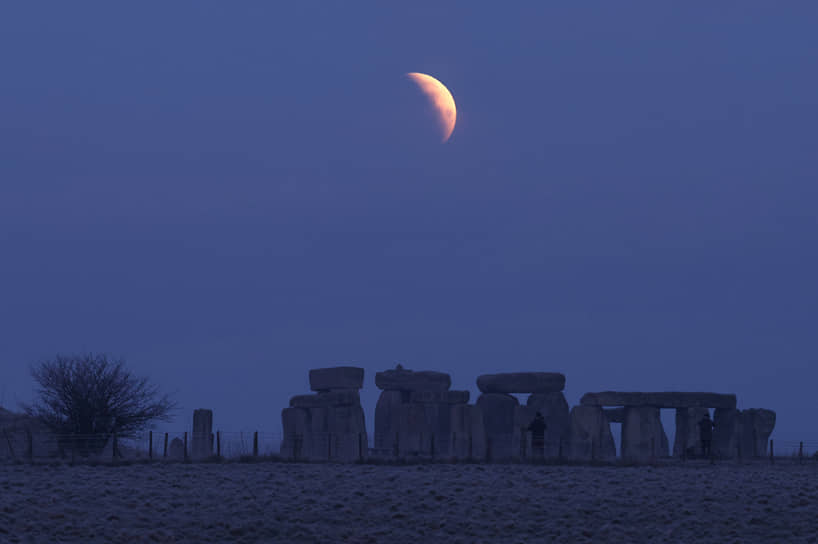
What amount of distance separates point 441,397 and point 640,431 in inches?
283

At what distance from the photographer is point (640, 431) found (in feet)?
149

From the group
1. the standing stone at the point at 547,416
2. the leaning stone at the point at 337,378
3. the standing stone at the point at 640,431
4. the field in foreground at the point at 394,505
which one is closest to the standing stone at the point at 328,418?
the leaning stone at the point at 337,378

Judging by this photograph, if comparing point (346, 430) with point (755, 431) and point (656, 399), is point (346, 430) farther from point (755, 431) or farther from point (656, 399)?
point (755, 431)

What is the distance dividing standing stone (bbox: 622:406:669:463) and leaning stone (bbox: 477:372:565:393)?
2.56 meters

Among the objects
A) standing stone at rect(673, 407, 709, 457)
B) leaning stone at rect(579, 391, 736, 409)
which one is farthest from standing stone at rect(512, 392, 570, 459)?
standing stone at rect(673, 407, 709, 457)

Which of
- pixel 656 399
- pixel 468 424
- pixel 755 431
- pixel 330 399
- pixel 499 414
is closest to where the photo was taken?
pixel 468 424

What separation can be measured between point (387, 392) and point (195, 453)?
9725mm

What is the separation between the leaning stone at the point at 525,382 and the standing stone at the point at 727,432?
5.42 meters

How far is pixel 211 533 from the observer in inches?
1070

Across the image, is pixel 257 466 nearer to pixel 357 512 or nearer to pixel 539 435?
pixel 357 512

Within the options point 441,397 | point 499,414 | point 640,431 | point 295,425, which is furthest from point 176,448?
point 640,431

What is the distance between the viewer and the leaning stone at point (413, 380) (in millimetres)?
49281

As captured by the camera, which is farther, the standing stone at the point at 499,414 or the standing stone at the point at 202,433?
the standing stone at the point at 499,414

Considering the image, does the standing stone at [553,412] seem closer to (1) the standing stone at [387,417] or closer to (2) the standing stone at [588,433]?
(2) the standing stone at [588,433]
